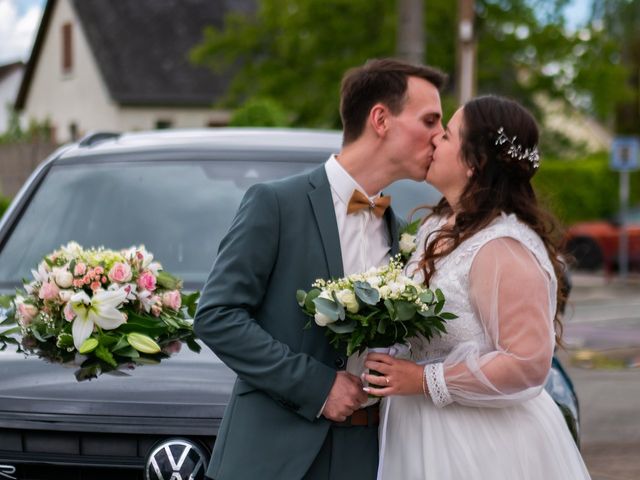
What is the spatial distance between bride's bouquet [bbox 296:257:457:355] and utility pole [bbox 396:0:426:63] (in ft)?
54.5

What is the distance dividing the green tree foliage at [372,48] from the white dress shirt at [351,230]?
72.9 ft

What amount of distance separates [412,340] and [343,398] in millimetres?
338

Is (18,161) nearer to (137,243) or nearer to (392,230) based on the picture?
(137,243)

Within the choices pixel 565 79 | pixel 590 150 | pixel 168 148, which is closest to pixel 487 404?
pixel 168 148

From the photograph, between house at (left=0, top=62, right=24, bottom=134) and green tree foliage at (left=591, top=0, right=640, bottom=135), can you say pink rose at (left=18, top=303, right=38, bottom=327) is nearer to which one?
green tree foliage at (left=591, top=0, right=640, bottom=135)

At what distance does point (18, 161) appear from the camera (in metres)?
22.0

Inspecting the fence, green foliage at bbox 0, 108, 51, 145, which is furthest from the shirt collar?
green foliage at bbox 0, 108, 51, 145

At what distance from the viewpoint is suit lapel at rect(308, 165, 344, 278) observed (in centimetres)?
319

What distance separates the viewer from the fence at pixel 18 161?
2173 centimetres

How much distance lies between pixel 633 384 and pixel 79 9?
32.3 meters

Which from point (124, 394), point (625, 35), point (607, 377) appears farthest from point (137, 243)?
point (625, 35)

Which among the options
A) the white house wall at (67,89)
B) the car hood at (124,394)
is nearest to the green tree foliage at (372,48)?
the white house wall at (67,89)

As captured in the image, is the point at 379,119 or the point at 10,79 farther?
the point at 10,79

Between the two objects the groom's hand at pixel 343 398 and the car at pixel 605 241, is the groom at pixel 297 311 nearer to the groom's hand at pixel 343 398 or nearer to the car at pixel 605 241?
the groom's hand at pixel 343 398
